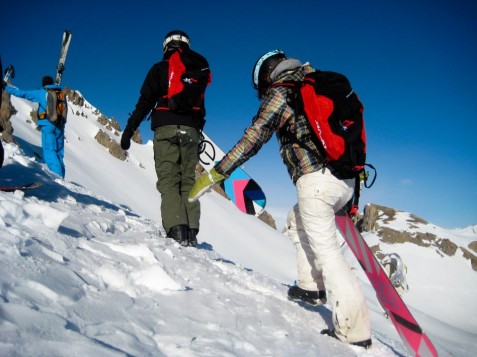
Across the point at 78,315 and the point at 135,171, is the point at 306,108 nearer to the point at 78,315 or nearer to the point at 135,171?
the point at 78,315

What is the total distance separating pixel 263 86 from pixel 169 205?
6.81 feet

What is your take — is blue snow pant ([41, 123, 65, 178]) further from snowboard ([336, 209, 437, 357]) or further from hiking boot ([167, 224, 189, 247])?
snowboard ([336, 209, 437, 357])

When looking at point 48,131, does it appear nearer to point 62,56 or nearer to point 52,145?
point 52,145

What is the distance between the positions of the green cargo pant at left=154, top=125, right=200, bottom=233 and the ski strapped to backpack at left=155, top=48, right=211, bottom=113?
11.8 inches

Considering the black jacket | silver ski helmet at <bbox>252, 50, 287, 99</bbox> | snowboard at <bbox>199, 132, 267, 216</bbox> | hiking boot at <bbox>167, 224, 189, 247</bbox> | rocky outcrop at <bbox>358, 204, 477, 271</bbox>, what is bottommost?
hiking boot at <bbox>167, 224, 189, 247</bbox>

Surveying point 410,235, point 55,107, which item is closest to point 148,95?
point 55,107

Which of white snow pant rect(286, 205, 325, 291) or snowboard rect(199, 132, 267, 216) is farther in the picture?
snowboard rect(199, 132, 267, 216)

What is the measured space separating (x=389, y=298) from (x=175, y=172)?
297cm

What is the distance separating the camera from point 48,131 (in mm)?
7719

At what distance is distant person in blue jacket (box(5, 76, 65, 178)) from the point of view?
24.3 feet

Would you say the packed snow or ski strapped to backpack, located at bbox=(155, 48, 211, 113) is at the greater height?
ski strapped to backpack, located at bbox=(155, 48, 211, 113)

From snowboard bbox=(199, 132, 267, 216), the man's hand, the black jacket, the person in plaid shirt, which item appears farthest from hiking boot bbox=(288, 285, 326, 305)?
the black jacket

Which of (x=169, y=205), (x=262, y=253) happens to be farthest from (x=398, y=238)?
(x=169, y=205)

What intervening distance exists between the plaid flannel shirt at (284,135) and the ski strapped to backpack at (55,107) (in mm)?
6633
